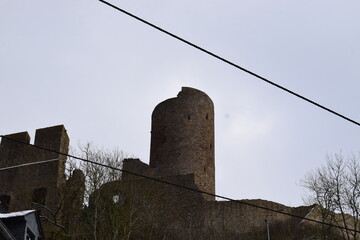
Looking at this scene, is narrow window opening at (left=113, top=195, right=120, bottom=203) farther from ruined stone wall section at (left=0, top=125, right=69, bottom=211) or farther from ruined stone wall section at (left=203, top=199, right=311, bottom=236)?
ruined stone wall section at (left=203, top=199, right=311, bottom=236)

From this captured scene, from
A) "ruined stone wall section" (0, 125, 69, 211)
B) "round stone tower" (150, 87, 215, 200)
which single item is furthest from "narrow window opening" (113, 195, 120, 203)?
→ "round stone tower" (150, 87, 215, 200)

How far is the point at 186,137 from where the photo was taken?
31656mm

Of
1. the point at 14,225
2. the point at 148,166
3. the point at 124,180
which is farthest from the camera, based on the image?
the point at 148,166

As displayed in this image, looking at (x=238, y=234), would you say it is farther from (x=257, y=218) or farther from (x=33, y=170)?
(x=33, y=170)

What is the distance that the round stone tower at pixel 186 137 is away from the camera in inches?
1215

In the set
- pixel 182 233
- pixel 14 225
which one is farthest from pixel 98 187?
pixel 14 225

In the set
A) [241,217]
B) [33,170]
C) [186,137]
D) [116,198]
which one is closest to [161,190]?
[241,217]

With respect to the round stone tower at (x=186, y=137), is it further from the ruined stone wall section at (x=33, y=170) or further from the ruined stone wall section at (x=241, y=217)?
the ruined stone wall section at (x=33, y=170)

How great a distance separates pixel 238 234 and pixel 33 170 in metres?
8.23

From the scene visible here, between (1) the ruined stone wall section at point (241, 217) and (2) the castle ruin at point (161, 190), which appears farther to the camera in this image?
(1) the ruined stone wall section at point (241, 217)

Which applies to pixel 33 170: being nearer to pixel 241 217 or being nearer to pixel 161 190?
pixel 161 190

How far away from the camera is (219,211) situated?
2753cm

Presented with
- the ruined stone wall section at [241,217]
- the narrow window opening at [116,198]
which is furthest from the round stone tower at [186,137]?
the narrow window opening at [116,198]

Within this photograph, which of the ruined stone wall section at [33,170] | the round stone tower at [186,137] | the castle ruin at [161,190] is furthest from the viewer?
the round stone tower at [186,137]
